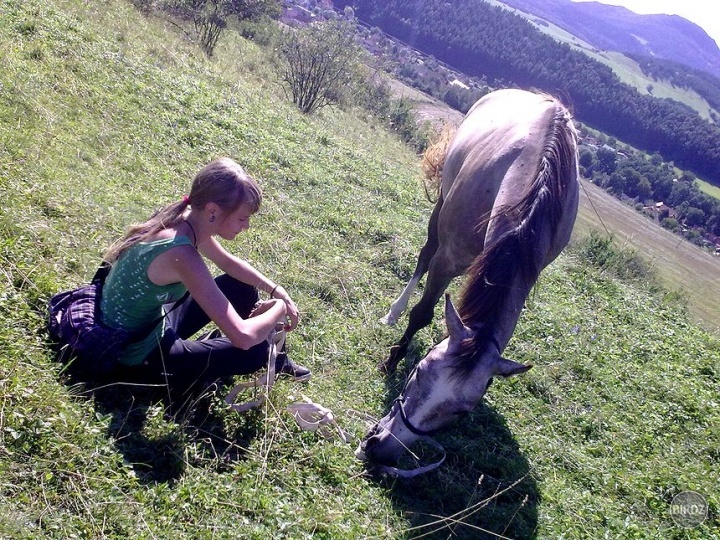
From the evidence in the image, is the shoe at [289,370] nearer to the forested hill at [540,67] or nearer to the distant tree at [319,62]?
the distant tree at [319,62]

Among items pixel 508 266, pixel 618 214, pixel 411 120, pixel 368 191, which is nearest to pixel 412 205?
pixel 368 191

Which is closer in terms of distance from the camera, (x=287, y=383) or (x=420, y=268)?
(x=287, y=383)

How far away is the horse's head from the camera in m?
3.05

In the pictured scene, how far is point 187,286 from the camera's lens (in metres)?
2.65

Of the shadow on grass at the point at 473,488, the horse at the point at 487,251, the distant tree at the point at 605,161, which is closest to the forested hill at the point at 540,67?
the distant tree at the point at 605,161

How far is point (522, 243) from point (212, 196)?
183 centimetres

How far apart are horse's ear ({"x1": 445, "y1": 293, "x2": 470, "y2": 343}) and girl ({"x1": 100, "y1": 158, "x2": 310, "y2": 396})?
886 millimetres

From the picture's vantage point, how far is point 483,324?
320cm

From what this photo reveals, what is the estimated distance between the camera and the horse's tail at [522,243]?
3.28 metres

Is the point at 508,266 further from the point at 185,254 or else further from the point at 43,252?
the point at 43,252

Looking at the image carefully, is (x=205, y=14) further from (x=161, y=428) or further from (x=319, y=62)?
(x=161, y=428)

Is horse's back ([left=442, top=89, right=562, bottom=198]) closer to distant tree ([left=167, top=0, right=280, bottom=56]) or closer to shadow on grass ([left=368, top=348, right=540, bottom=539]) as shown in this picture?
shadow on grass ([left=368, top=348, right=540, bottom=539])

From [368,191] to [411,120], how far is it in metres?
13.6

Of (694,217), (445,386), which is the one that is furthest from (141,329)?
(694,217)
